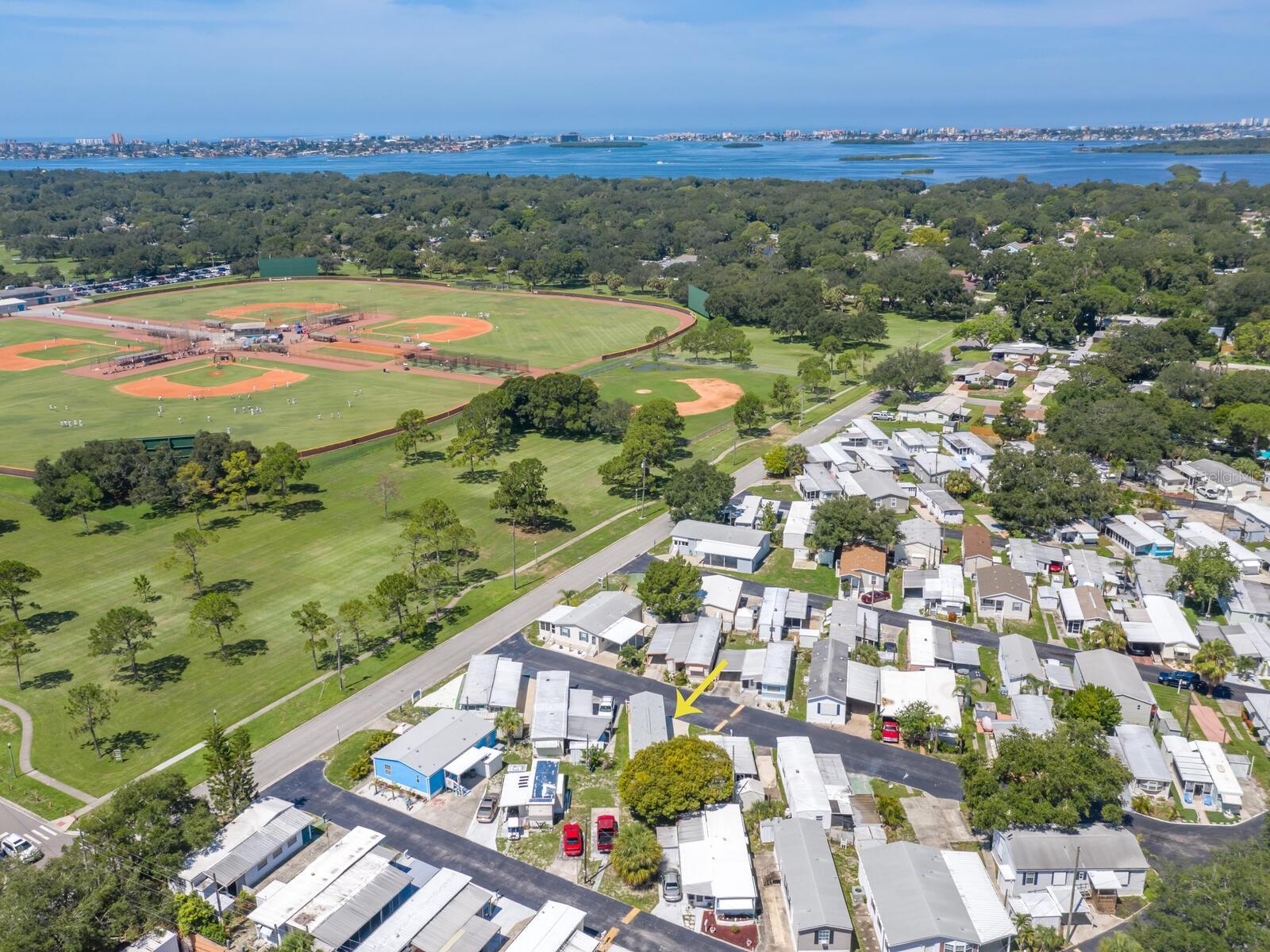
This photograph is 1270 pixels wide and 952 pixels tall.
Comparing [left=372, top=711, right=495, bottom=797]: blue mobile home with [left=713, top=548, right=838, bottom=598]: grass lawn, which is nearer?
[left=372, top=711, right=495, bottom=797]: blue mobile home

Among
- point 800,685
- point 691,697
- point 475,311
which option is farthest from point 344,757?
point 475,311

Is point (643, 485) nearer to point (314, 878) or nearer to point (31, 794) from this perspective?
point (314, 878)

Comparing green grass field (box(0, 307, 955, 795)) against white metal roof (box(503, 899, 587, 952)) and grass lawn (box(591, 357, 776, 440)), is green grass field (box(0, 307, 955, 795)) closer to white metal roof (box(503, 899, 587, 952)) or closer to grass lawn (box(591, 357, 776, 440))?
grass lawn (box(591, 357, 776, 440))

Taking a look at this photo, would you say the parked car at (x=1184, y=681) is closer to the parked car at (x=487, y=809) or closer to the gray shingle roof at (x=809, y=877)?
the gray shingle roof at (x=809, y=877)

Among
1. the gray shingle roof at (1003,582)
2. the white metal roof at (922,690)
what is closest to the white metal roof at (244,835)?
the white metal roof at (922,690)

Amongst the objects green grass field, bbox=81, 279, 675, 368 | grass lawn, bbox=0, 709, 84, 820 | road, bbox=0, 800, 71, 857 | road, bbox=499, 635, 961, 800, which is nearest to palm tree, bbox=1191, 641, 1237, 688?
road, bbox=499, 635, 961, 800
